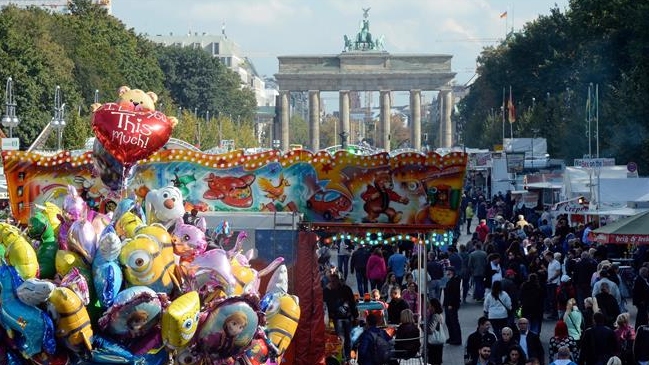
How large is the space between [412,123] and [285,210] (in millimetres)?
133235

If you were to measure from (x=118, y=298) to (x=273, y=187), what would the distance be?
17.7 ft

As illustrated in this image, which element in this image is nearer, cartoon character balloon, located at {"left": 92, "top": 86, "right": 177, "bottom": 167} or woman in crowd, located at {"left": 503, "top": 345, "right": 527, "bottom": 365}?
cartoon character balloon, located at {"left": 92, "top": 86, "right": 177, "bottom": 167}

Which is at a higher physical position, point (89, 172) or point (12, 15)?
point (12, 15)

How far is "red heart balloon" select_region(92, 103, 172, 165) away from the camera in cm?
1512

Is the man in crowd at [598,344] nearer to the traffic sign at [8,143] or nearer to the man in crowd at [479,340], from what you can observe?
the man in crowd at [479,340]

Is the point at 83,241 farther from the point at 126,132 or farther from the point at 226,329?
the point at 126,132

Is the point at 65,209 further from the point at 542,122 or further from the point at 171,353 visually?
the point at 542,122

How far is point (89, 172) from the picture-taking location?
58.4 ft

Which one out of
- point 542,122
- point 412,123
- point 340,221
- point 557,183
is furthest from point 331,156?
point 412,123

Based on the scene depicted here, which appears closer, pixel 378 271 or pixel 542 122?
pixel 378 271

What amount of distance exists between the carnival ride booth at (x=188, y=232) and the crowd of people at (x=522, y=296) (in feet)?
4.96

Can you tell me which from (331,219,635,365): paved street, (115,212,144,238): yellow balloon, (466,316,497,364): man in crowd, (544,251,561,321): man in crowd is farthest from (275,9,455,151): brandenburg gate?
(115,212,144,238): yellow balloon

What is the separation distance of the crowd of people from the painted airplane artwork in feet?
4.72

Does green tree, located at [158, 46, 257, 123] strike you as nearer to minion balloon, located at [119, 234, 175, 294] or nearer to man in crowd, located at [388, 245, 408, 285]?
man in crowd, located at [388, 245, 408, 285]
